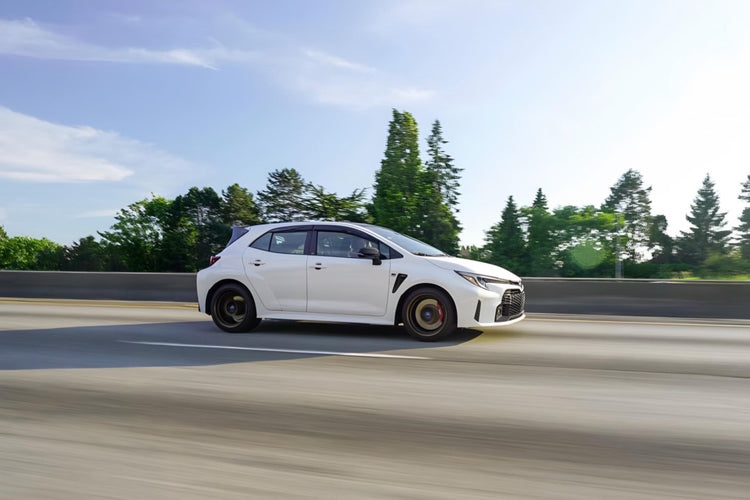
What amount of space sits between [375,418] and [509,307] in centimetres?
418

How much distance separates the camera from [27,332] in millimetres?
9547

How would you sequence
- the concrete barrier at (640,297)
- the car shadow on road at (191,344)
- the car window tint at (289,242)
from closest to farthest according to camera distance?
the car shadow on road at (191,344)
the car window tint at (289,242)
the concrete barrier at (640,297)

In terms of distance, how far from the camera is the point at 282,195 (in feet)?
321

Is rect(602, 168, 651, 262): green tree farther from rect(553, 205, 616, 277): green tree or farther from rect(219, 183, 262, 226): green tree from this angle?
rect(219, 183, 262, 226): green tree

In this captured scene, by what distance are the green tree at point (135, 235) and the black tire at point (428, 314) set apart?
106 m

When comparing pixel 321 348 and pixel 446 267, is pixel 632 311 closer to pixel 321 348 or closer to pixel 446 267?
pixel 446 267

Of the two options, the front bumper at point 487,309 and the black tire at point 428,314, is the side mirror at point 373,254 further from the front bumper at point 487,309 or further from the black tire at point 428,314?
the front bumper at point 487,309

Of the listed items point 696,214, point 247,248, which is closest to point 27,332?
point 247,248

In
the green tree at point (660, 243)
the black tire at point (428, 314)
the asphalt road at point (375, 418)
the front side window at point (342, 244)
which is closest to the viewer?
the asphalt road at point (375, 418)

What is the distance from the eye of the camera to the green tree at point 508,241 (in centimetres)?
10744

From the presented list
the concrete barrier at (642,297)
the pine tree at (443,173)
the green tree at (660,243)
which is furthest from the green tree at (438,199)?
the concrete barrier at (642,297)

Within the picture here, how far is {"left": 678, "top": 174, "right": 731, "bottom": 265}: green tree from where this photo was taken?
122 meters

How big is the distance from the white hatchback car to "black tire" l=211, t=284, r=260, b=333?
0.6 inches

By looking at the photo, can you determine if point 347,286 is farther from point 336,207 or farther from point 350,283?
point 336,207
